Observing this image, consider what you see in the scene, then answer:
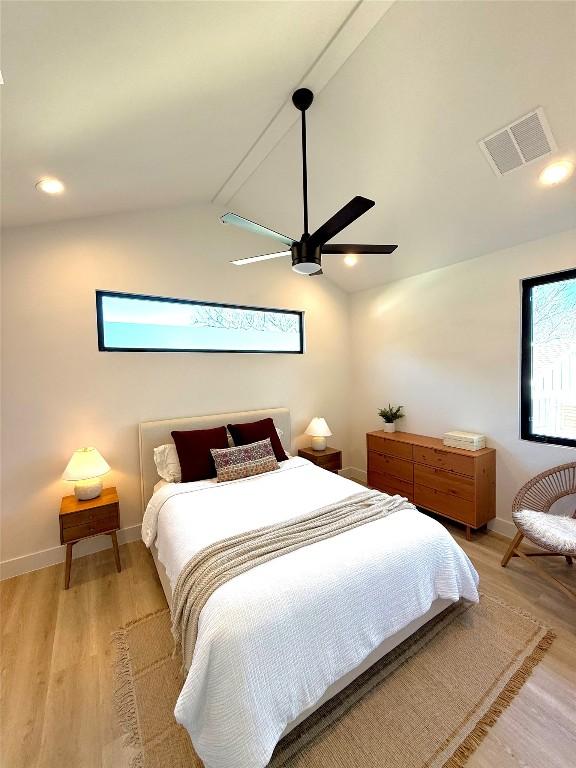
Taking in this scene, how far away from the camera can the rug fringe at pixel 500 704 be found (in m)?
1.26

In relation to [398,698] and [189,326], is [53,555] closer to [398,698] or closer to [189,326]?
[189,326]

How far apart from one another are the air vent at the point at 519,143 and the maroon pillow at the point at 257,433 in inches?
110

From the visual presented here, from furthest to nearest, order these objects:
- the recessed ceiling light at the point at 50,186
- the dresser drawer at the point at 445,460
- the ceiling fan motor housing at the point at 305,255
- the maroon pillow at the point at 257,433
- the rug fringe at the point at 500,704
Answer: the maroon pillow at the point at 257,433
the dresser drawer at the point at 445,460
the recessed ceiling light at the point at 50,186
the ceiling fan motor housing at the point at 305,255
the rug fringe at the point at 500,704

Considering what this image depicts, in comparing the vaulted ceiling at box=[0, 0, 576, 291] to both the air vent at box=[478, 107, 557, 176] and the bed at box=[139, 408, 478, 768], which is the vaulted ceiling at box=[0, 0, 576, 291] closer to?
the air vent at box=[478, 107, 557, 176]

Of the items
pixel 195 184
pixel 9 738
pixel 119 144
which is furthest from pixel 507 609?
pixel 195 184

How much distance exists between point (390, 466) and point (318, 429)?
918 mm

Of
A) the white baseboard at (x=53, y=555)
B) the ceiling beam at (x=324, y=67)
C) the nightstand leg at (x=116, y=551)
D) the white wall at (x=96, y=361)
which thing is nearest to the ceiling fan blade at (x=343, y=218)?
the ceiling beam at (x=324, y=67)

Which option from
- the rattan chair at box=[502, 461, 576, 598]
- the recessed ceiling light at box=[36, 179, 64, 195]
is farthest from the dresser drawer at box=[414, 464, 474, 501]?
the recessed ceiling light at box=[36, 179, 64, 195]

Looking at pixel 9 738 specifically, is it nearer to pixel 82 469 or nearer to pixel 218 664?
pixel 218 664

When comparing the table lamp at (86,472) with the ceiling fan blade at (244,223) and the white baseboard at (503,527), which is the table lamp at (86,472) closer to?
the ceiling fan blade at (244,223)

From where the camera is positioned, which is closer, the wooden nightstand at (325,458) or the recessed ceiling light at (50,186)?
the recessed ceiling light at (50,186)

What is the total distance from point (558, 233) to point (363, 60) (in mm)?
2019

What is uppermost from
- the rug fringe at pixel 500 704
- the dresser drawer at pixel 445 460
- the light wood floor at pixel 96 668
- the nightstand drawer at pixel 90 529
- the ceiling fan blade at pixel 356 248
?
the ceiling fan blade at pixel 356 248

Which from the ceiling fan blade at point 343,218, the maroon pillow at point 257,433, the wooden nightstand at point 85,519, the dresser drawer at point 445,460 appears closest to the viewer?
the ceiling fan blade at point 343,218
